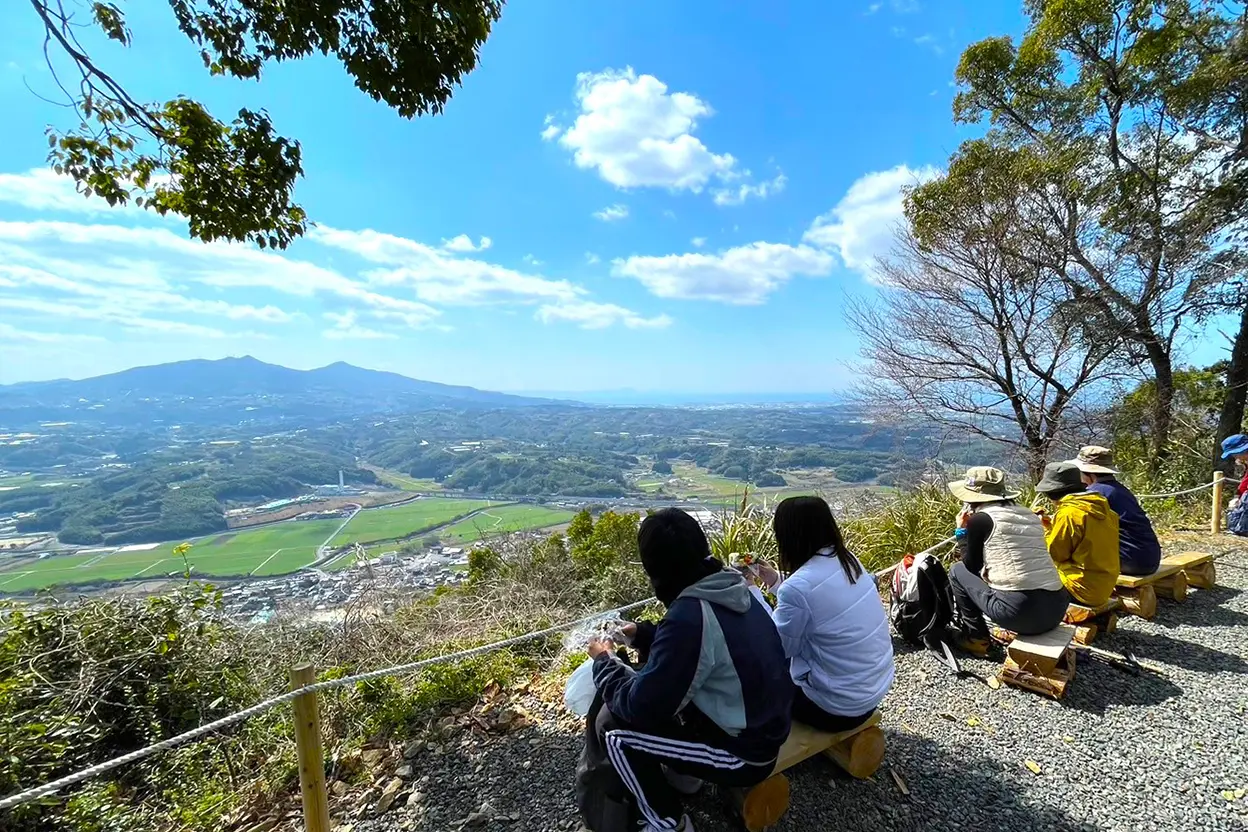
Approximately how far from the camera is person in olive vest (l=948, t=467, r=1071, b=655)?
2.91 m

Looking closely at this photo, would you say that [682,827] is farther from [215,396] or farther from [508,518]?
[215,396]

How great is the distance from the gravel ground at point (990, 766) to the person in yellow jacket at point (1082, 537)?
1.62ft

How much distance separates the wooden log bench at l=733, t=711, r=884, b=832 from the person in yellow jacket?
79.8 inches

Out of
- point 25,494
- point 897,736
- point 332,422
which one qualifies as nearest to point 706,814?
point 897,736

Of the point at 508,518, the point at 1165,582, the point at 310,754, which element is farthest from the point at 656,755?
the point at 508,518

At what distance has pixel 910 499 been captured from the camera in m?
6.10

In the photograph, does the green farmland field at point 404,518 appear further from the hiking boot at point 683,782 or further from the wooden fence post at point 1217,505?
the wooden fence post at point 1217,505

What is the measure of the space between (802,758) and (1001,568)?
1.91m

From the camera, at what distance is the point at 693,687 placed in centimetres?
162

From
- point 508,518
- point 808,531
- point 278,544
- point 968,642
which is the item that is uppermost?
point 808,531

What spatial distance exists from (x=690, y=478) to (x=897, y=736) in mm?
15588

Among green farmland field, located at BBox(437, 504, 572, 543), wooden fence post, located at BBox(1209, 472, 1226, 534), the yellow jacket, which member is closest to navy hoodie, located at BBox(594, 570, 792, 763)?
the yellow jacket

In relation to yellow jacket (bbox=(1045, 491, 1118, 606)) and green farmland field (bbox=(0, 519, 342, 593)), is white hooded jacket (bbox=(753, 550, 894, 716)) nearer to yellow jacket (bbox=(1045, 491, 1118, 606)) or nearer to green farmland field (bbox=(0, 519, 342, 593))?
yellow jacket (bbox=(1045, 491, 1118, 606))

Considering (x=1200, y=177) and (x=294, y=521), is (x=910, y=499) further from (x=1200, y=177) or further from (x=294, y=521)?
(x=294, y=521)
